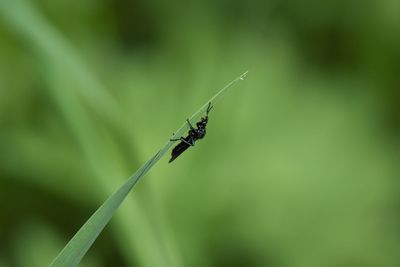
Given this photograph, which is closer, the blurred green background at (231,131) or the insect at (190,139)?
the insect at (190,139)

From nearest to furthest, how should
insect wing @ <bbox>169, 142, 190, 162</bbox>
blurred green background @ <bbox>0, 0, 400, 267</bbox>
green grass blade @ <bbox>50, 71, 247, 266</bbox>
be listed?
green grass blade @ <bbox>50, 71, 247, 266</bbox> < insect wing @ <bbox>169, 142, 190, 162</bbox> < blurred green background @ <bbox>0, 0, 400, 267</bbox>

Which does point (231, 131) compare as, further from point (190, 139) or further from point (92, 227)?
point (92, 227)

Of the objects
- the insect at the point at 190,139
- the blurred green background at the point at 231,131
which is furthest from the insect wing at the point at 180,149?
the blurred green background at the point at 231,131

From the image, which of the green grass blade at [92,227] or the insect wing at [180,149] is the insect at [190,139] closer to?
the insect wing at [180,149]

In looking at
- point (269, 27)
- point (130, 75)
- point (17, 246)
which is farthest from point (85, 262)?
point (269, 27)

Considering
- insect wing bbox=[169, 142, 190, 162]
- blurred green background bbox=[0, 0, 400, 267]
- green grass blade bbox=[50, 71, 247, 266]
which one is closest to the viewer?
green grass blade bbox=[50, 71, 247, 266]

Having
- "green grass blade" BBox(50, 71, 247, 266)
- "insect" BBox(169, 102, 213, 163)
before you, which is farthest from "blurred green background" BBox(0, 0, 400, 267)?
"green grass blade" BBox(50, 71, 247, 266)

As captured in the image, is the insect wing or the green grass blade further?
the insect wing

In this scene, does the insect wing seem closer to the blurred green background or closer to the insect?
the insect

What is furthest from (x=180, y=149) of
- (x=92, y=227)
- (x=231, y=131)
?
(x=231, y=131)
